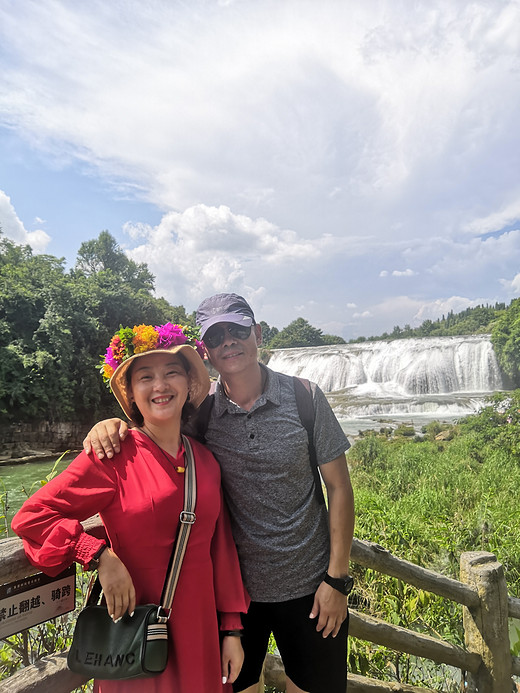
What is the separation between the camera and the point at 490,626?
2445 mm

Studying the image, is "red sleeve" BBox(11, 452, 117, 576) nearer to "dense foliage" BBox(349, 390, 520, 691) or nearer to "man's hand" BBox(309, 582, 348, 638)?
"man's hand" BBox(309, 582, 348, 638)

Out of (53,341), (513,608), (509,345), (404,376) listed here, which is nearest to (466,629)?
(513,608)

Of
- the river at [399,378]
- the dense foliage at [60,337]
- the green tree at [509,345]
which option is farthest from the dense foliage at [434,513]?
the dense foliage at [60,337]

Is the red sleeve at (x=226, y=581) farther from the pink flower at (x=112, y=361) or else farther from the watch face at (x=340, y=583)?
the pink flower at (x=112, y=361)

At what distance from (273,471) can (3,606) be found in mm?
886

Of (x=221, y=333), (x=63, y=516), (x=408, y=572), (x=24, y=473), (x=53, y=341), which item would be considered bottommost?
(x=24, y=473)

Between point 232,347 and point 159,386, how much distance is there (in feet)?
1.20

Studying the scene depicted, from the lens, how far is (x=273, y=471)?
64.0 inches

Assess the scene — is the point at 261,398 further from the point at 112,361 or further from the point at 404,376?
the point at 404,376

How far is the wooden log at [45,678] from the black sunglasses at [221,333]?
1118mm

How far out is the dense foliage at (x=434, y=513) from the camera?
129 inches

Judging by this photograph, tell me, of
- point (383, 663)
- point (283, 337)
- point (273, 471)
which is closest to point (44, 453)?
point (383, 663)

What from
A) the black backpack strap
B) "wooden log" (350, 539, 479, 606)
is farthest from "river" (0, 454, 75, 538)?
the black backpack strap

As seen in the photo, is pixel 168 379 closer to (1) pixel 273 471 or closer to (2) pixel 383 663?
(1) pixel 273 471
